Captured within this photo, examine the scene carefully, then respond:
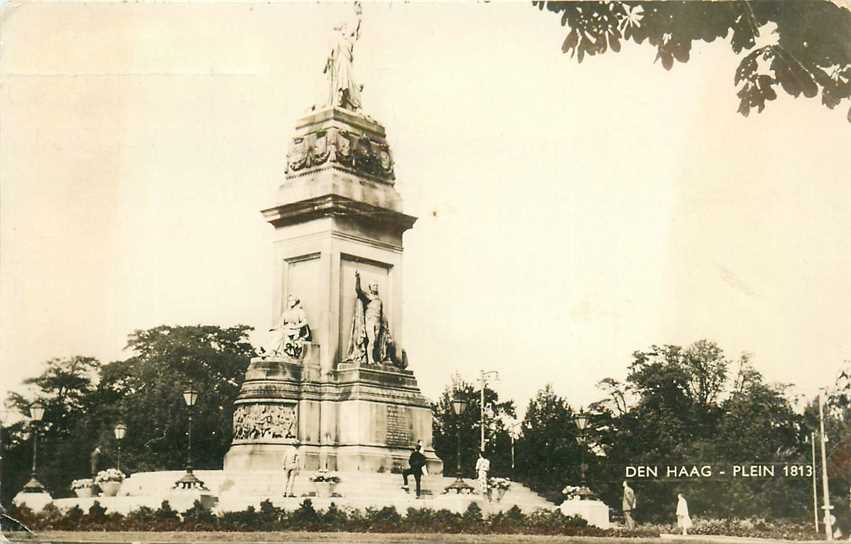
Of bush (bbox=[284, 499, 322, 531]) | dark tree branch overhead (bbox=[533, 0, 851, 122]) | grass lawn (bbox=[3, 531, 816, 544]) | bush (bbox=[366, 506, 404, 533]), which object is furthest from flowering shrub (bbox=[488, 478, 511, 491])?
dark tree branch overhead (bbox=[533, 0, 851, 122])

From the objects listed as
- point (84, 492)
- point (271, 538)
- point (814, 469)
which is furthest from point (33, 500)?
point (814, 469)

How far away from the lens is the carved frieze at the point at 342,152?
2864 cm

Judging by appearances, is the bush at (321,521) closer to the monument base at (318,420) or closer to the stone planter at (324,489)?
the stone planter at (324,489)

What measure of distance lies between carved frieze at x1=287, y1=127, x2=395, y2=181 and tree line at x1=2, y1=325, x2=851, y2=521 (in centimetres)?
705

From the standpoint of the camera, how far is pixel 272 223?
29.5 metres

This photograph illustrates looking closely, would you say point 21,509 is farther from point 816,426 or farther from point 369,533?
point 816,426

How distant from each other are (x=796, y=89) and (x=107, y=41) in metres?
14.6

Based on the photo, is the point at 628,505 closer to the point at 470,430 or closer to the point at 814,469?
the point at 814,469

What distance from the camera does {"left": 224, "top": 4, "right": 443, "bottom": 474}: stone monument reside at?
88.1 ft

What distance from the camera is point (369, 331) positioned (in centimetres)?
2811

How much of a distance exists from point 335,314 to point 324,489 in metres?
5.34

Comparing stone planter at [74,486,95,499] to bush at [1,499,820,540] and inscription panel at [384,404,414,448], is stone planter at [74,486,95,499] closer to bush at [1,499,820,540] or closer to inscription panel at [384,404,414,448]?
bush at [1,499,820,540]

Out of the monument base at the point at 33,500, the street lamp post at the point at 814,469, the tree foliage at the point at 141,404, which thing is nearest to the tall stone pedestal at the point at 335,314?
the monument base at the point at 33,500

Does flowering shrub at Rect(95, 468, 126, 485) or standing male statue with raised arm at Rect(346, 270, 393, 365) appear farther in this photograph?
standing male statue with raised arm at Rect(346, 270, 393, 365)
